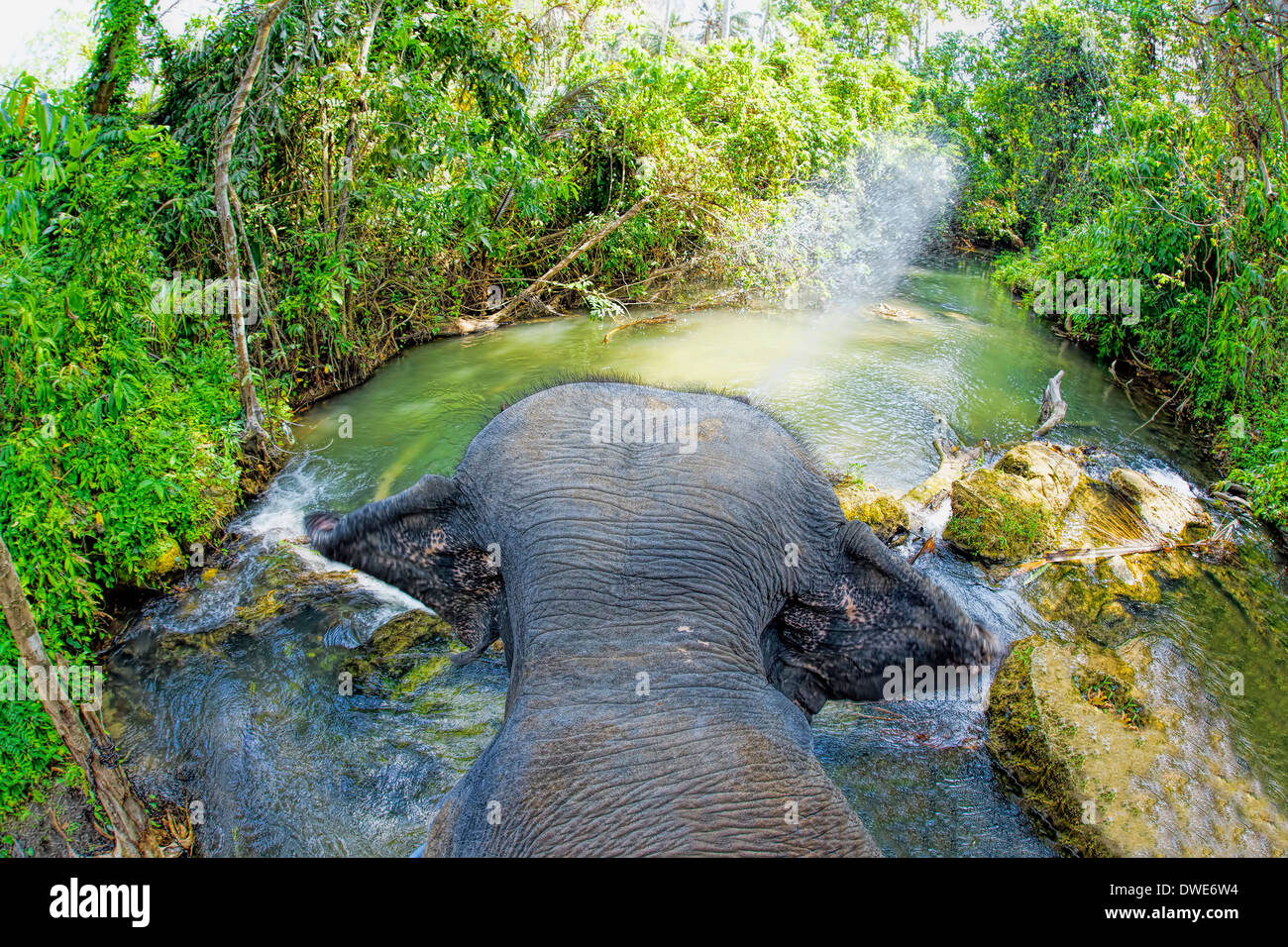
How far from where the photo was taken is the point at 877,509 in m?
7.95

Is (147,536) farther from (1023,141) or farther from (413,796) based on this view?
(1023,141)

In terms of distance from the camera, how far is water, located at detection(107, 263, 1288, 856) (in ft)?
15.6

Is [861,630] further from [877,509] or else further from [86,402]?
[86,402]

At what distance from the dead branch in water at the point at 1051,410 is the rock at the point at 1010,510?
2224mm

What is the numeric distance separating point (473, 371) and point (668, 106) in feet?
21.4

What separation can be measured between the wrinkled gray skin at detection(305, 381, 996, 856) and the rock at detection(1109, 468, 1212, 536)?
8097 millimetres

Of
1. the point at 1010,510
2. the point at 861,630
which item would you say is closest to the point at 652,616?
the point at 861,630

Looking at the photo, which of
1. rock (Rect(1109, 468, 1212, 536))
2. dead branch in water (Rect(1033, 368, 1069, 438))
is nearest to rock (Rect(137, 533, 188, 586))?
rock (Rect(1109, 468, 1212, 536))

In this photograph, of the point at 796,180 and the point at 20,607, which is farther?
the point at 796,180

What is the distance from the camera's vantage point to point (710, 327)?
52.7ft

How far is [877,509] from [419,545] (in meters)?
6.47

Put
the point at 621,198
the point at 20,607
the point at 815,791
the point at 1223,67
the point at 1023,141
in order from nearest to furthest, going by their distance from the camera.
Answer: the point at 815,791 < the point at 20,607 < the point at 1223,67 < the point at 621,198 < the point at 1023,141
